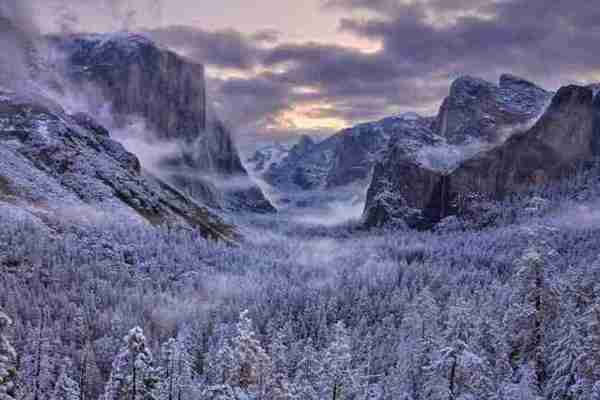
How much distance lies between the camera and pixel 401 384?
62781 millimetres

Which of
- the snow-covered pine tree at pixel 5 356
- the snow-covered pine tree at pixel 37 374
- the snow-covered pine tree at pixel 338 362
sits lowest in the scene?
the snow-covered pine tree at pixel 37 374

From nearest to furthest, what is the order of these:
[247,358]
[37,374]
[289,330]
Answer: [247,358], [37,374], [289,330]

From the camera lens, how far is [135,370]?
1258 inches

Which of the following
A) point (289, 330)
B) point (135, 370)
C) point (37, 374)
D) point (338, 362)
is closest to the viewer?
point (135, 370)

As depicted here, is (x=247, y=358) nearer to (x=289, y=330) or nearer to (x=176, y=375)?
(x=176, y=375)

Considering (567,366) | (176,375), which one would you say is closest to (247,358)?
(567,366)

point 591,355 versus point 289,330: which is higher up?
point 591,355

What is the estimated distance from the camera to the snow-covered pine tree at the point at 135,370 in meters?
30.3

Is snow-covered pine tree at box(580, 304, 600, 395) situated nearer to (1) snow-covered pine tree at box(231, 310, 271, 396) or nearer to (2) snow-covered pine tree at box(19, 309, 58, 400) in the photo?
(1) snow-covered pine tree at box(231, 310, 271, 396)

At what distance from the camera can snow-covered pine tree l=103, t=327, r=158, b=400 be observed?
30.3 meters

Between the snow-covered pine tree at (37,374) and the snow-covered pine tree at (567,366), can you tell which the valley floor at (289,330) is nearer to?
the snow-covered pine tree at (567,366)

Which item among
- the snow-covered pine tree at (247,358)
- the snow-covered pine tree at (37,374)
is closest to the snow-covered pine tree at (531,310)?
the snow-covered pine tree at (247,358)

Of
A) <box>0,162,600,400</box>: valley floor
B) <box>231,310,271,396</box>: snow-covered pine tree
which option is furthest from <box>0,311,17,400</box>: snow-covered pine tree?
<box>231,310,271,396</box>: snow-covered pine tree

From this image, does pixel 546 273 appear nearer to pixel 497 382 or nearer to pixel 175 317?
pixel 497 382
